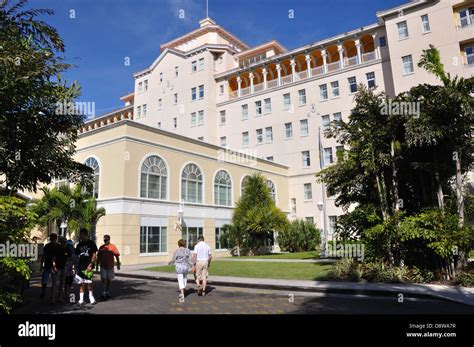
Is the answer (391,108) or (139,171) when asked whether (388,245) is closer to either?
(391,108)

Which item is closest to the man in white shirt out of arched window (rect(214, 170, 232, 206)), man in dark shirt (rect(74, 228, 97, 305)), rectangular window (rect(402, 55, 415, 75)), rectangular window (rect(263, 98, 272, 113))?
man in dark shirt (rect(74, 228, 97, 305))

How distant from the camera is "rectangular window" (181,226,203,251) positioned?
1013 inches

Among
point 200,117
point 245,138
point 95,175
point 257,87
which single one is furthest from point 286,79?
point 95,175

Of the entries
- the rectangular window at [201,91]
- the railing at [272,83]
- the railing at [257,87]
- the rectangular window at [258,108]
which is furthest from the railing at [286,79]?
the rectangular window at [201,91]

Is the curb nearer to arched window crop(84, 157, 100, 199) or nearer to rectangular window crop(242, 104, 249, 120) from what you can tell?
arched window crop(84, 157, 100, 199)

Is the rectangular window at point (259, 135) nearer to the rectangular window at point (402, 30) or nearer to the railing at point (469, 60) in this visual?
the rectangular window at point (402, 30)

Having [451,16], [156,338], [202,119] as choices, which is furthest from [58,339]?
[202,119]

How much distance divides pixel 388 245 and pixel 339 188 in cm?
326

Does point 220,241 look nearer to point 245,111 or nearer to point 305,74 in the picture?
point 245,111

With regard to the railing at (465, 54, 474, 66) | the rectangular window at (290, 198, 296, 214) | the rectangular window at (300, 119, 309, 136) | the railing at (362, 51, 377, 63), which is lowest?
the rectangular window at (290, 198, 296, 214)

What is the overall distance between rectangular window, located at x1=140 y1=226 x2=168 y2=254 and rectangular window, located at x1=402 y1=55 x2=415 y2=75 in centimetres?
2524

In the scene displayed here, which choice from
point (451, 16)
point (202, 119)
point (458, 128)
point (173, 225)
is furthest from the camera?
point (202, 119)

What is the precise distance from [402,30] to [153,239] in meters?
28.9

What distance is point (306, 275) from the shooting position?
13719 mm
